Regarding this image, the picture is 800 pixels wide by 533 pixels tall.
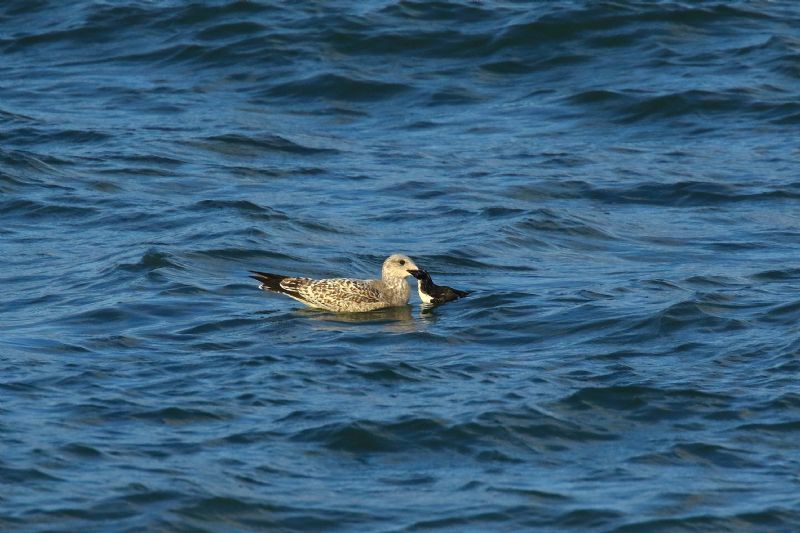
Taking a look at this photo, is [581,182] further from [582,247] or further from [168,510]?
[168,510]

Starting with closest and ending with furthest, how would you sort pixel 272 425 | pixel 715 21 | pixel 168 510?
pixel 168 510, pixel 272 425, pixel 715 21

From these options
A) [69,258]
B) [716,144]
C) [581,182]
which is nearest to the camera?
[69,258]

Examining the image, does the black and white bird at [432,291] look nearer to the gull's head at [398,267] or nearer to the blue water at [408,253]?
the gull's head at [398,267]

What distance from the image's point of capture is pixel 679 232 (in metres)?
17.2

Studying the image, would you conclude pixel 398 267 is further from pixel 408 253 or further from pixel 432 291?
pixel 408 253

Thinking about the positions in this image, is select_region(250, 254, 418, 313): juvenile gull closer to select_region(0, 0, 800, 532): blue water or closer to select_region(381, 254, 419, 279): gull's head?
select_region(381, 254, 419, 279): gull's head

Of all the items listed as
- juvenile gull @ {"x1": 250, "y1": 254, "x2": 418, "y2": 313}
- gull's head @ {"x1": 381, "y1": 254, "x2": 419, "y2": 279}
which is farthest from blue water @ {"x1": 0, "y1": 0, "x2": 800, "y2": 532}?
gull's head @ {"x1": 381, "y1": 254, "x2": 419, "y2": 279}

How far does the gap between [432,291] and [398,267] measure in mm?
427

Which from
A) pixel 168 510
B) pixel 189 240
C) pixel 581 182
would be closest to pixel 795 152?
pixel 581 182

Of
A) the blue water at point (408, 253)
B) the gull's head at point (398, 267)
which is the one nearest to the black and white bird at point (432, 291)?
the gull's head at point (398, 267)

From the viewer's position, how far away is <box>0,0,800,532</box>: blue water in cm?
998

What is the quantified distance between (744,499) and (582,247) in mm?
7341

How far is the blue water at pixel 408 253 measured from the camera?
998cm

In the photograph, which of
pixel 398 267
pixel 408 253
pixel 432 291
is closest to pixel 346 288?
pixel 398 267
